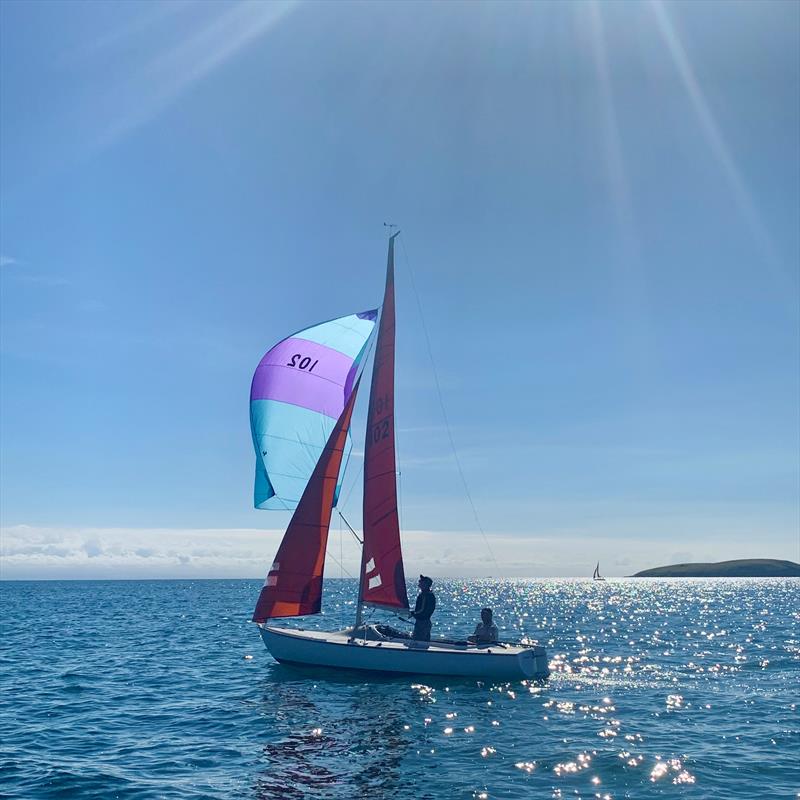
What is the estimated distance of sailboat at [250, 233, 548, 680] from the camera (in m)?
25.1

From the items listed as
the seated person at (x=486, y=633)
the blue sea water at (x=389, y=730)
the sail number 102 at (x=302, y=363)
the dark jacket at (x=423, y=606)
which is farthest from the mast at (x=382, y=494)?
the blue sea water at (x=389, y=730)

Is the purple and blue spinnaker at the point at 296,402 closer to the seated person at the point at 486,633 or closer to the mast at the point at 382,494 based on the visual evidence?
the mast at the point at 382,494

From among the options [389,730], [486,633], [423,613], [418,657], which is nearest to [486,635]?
[486,633]

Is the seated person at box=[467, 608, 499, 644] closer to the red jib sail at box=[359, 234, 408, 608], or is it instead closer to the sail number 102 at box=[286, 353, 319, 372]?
the red jib sail at box=[359, 234, 408, 608]

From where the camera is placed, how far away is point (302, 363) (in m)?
26.2

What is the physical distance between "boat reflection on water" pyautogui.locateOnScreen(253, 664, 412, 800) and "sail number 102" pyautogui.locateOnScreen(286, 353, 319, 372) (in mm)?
10747

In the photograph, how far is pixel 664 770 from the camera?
47.7ft

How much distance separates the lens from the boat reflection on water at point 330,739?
13.6 meters

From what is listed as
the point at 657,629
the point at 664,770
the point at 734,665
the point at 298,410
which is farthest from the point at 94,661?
the point at 657,629

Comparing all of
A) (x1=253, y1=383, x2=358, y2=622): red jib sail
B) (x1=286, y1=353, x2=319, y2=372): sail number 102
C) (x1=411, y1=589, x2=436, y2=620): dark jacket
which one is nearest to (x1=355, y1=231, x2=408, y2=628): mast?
(x1=411, y1=589, x2=436, y2=620): dark jacket

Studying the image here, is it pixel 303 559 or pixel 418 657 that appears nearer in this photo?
pixel 418 657

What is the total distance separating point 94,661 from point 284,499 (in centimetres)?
1210

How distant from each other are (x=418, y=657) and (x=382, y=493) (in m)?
5.93

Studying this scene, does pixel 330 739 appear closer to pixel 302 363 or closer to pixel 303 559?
pixel 303 559
